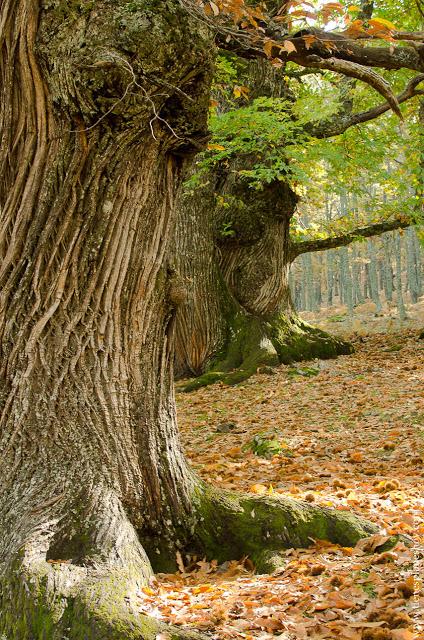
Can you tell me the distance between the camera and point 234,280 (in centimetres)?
1160

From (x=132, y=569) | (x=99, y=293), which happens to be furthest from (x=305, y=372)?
(x=132, y=569)

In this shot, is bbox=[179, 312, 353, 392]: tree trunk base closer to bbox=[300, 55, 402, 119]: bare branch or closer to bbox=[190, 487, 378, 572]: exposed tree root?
bbox=[190, 487, 378, 572]: exposed tree root

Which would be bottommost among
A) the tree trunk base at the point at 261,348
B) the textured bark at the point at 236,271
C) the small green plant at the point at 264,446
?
the small green plant at the point at 264,446

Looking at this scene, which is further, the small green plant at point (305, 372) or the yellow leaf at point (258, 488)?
the small green plant at point (305, 372)

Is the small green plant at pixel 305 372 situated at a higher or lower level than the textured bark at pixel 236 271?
lower

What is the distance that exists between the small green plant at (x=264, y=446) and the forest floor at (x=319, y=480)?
0.02 metres

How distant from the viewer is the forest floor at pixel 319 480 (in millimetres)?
2768

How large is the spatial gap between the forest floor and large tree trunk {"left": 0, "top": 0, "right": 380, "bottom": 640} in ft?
1.07

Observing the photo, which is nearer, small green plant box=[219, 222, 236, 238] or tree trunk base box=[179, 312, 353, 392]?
tree trunk base box=[179, 312, 353, 392]

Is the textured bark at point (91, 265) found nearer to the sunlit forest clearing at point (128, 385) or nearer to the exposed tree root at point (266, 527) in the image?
the sunlit forest clearing at point (128, 385)

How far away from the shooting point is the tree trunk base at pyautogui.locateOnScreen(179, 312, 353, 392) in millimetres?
10367

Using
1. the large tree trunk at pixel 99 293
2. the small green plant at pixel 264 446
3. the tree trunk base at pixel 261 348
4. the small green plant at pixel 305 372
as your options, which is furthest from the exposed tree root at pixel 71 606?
the small green plant at pixel 305 372

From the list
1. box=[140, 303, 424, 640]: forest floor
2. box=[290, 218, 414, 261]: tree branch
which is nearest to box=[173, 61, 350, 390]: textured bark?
box=[140, 303, 424, 640]: forest floor

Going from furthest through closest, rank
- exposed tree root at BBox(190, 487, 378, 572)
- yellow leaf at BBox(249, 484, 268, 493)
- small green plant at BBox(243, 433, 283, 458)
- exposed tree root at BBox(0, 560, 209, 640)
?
small green plant at BBox(243, 433, 283, 458) < yellow leaf at BBox(249, 484, 268, 493) < exposed tree root at BBox(190, 487, 378, 572) < exposed tree root at BBox(0, 560, 209, 640)
